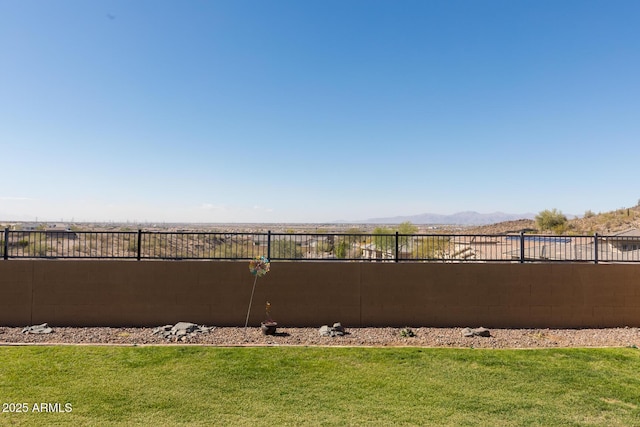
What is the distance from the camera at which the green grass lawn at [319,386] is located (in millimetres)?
4379

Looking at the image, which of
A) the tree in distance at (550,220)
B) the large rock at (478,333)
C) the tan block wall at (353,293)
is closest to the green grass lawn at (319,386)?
the large rock at (478,333)

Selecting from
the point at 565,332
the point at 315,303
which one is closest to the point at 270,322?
the point at 315,303

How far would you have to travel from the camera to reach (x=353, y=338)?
25.8ft

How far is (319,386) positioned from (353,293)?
147 inches

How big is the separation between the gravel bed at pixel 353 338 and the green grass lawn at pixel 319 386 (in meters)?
0.56

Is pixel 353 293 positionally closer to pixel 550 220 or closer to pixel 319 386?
pixel 319 386

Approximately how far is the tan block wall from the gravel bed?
1.02ft

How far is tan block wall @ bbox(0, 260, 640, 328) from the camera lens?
8742 mm

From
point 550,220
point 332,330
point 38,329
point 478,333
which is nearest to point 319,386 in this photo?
point 332,330

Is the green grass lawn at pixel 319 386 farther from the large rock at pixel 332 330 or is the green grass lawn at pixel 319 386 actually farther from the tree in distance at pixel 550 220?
the tree in distance at pixel 550 220

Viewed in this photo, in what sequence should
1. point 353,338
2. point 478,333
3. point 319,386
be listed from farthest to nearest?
point 478,333 → point 353,338 → point 319,386

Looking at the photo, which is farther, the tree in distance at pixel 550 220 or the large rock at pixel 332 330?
the tree in distance at pixel 550 220

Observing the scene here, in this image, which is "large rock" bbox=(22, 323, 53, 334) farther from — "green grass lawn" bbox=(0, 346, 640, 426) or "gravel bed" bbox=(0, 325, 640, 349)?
"green grass lawn" bbox=(0, 346, 640, 426)

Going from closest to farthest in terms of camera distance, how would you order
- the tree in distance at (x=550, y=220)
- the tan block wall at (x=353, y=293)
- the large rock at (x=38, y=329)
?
1. the large rock at (x=38, y=329)
2. the tan block wall at (x=353, y=293)
3. the tree in distance at (x=550, y=220)
